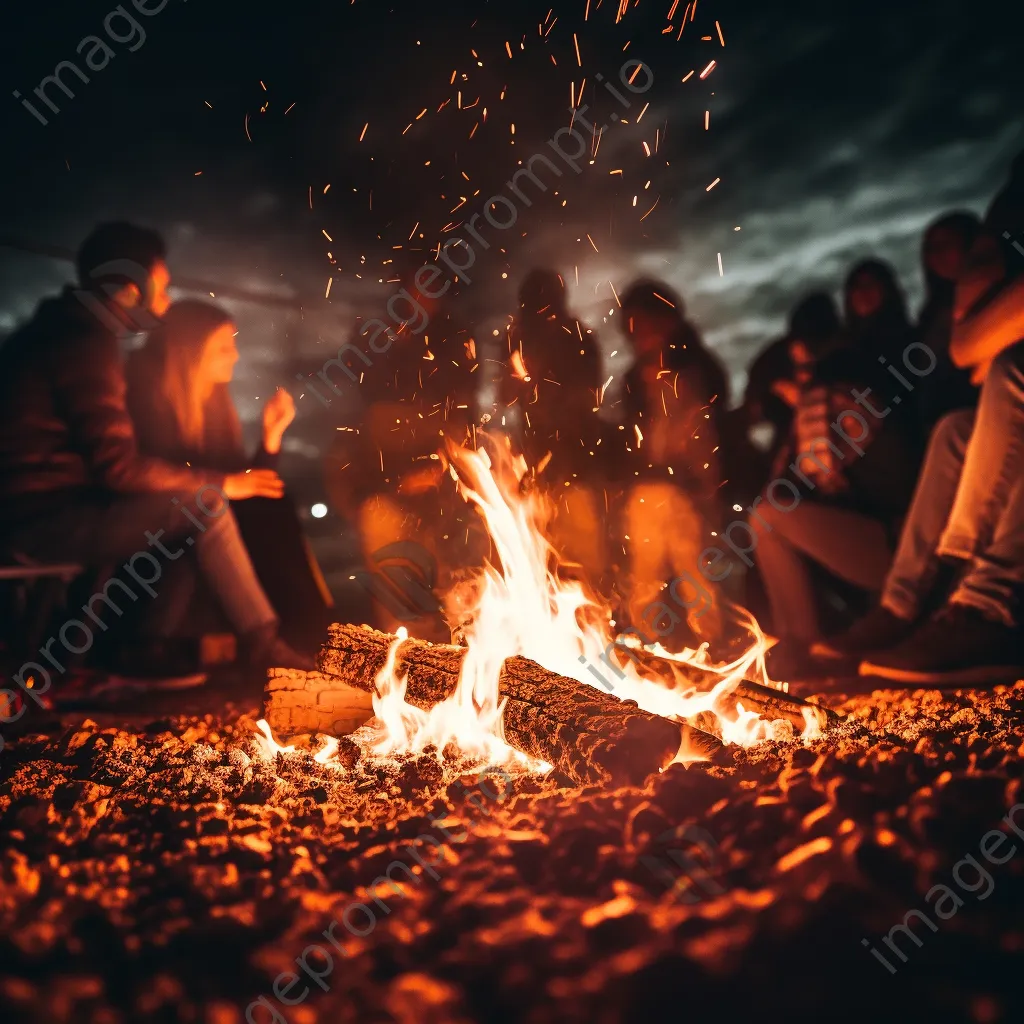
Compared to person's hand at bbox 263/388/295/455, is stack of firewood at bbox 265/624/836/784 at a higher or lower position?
lower

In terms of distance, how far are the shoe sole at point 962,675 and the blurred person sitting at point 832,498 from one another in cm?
111

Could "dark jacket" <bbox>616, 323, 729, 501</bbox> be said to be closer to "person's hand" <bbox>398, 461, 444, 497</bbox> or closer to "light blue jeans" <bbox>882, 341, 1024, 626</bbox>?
"person's hand" <bbox>398, 461, 444, 497</bbox>

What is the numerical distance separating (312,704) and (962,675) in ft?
11.4

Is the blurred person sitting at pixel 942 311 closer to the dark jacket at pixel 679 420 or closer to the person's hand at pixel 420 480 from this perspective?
the dark jacket at pixel 679 420

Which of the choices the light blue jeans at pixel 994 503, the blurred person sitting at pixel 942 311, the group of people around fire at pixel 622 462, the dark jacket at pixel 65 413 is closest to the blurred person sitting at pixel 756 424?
the group of people around fire at pixel 622 462

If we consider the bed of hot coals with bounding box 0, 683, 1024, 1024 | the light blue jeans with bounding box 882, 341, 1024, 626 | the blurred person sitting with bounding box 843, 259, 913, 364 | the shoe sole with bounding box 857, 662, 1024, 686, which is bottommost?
the shoe sole with bounding box 857, 662, 1024, 686

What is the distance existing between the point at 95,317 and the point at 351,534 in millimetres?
2961

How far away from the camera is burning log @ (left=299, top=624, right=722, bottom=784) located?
2289 mm

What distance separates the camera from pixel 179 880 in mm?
1755

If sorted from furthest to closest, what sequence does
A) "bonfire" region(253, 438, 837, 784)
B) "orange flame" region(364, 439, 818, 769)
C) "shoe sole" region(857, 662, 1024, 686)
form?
1. "shoe sole" region(857, 662, 1024, 686)
2. "orange flame" region(364, 439, 818, 769)
3. "bonfire" region(253, 438, 837, 784)

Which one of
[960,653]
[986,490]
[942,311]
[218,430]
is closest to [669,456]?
[942,311]

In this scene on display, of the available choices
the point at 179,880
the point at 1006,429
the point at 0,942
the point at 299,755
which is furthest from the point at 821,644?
the point at 0,942

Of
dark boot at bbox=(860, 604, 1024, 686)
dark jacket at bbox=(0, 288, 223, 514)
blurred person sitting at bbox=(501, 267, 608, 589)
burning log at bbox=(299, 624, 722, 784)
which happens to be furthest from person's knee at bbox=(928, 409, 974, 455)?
dark jacket at bbox=(0, 288, 223, 514)

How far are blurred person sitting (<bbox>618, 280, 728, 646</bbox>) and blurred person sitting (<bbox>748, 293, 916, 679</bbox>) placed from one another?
0.76 meters
